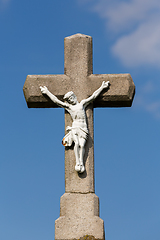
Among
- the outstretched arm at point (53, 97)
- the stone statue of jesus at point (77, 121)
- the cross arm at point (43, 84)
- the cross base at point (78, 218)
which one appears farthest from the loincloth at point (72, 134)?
the cross base at point (78, 218)

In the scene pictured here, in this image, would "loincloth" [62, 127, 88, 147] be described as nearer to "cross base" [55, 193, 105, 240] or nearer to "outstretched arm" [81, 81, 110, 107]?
"outstretched arm" [81, 81, 110, 107]

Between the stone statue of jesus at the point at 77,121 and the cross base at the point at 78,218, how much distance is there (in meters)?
0.50

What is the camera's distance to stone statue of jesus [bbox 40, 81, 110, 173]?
823 centimetres

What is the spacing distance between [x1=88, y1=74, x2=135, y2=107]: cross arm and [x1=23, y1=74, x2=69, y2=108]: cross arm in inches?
20.0

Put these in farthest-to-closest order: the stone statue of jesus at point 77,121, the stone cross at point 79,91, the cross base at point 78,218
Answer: the stone statue of jesus at point 77,121
the stone cross at point 79,91
the cross base at point 78,218

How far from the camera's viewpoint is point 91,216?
7.89 m

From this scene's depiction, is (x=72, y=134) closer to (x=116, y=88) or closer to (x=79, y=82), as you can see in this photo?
(x=79, y=82)

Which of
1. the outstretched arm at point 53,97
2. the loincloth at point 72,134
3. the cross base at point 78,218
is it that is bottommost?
the cross base at point 78,218

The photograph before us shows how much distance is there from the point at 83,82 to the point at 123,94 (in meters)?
0.75

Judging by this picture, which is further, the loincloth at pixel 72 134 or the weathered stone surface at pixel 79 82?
the weathered stone surface at pixel 79 82

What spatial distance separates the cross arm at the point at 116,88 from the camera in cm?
866

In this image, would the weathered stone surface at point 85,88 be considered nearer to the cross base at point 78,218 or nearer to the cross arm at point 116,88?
the cross arm at point 116,88

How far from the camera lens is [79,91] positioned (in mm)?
8641

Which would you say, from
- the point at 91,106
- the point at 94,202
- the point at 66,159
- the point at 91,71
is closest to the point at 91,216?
the point at 94,202
